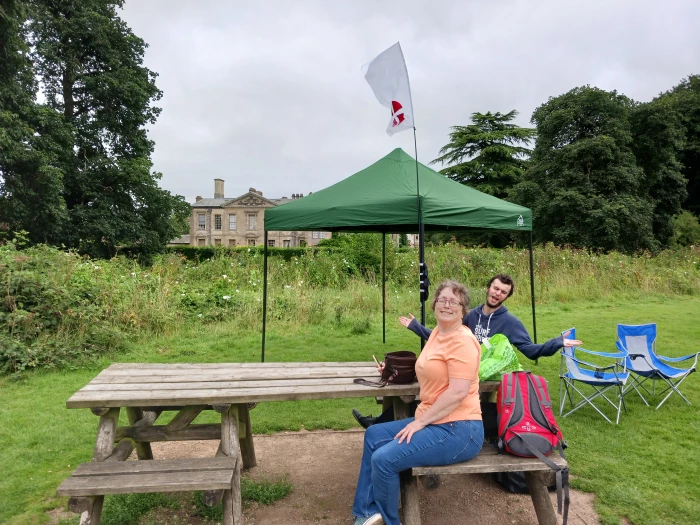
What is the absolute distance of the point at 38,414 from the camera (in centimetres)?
496

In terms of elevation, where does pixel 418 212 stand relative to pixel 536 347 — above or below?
above

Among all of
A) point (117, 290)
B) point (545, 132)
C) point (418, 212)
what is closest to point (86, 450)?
point (418, 212)

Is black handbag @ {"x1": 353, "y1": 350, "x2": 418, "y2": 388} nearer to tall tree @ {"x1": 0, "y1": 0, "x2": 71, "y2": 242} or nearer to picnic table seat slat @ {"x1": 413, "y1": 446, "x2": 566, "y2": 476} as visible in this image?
picnic table seat slat @ {"x1": 413, "y1": 446, "x2": 566, "y2": 476}

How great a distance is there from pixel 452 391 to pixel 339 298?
27.2ft

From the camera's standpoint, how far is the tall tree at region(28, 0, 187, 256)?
22.5m

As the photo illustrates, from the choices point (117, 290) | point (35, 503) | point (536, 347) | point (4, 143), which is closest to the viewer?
point (35, 503)

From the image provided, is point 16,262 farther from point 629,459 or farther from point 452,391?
point 629,459

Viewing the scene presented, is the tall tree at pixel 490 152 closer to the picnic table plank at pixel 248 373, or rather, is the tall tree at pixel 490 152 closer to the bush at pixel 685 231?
the bush at pixel 685 231

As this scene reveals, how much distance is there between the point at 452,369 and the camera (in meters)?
2.63

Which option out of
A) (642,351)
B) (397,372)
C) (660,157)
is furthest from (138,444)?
(660,157)

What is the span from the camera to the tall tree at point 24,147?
17406 millimetres

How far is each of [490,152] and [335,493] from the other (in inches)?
1501

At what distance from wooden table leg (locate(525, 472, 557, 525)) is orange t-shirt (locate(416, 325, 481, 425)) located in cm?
48

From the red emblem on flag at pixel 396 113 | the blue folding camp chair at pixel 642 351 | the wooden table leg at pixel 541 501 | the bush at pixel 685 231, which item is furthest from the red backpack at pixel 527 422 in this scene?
the bush at pixel 685 231
